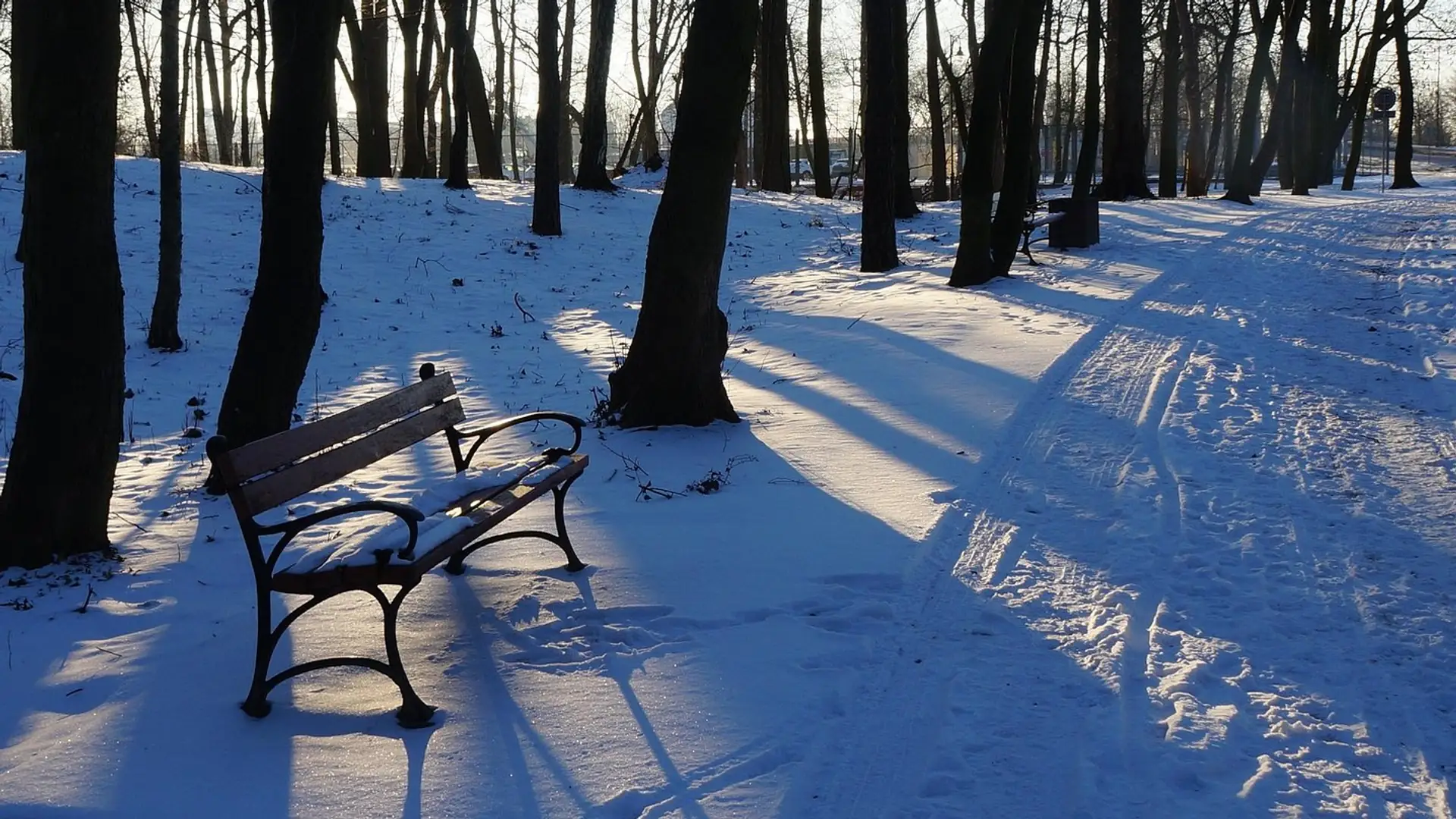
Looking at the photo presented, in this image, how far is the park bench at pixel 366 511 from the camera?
388 centimetres

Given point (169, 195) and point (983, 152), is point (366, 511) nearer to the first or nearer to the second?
point (169, 195)

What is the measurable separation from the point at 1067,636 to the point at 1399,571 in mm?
1711

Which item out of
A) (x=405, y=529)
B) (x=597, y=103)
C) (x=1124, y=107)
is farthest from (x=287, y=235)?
(x=1124, y=107)

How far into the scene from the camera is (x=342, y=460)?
462 centimetres

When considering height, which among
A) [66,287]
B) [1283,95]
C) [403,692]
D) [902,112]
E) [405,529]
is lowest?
[403,692]

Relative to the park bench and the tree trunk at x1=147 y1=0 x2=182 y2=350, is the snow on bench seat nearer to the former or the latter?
the park bench

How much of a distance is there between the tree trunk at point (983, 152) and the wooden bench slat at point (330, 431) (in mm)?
9393

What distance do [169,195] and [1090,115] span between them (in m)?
19.6

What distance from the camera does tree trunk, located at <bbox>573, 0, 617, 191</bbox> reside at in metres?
21.2

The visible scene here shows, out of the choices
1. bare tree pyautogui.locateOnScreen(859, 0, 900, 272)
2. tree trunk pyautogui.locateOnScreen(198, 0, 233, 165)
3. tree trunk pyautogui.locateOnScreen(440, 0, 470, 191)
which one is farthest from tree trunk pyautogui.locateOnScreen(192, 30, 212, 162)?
bare tree pyautogui.locateOnScreen(859, 0, 900, 272)

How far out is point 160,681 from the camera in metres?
4.28

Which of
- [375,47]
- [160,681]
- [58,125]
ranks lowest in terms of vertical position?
[160,681]

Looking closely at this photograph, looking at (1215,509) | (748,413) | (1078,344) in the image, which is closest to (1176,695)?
(1215,509)

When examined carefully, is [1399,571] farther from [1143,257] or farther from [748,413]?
[1143,257]
